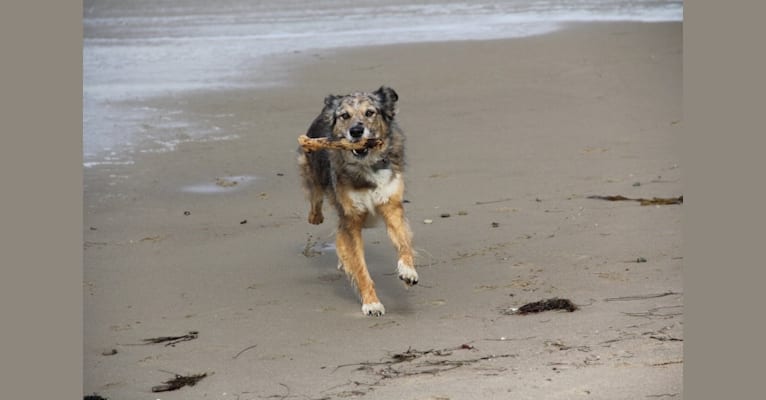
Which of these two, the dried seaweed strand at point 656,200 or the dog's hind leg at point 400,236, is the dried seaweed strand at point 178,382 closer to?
the dog's hind leg at point 400,236

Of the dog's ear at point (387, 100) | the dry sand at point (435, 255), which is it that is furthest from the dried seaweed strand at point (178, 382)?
the dog's ear at point (387, 100)

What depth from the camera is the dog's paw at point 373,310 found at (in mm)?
7152

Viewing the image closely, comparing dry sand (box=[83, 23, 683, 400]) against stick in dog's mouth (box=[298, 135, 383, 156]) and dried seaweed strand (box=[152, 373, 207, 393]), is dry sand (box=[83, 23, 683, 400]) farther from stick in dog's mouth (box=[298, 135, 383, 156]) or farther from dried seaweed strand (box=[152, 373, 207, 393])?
stick in dog's mouth (box=[298, 135, 383, 156])

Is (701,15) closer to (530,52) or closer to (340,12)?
(530,52)

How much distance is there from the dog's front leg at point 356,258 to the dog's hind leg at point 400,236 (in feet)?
0.65

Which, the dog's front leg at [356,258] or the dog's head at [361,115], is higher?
the dog's head at [361,115]

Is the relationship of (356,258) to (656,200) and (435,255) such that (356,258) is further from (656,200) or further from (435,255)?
(656,200)

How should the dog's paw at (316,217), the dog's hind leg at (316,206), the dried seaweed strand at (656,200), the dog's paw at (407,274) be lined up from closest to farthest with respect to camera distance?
1. the dog's paw at (407,274)
2. the dog's hind leg at (316,206)
3. the dog's paw at (316,217)
4. the dried seaweed strand at (656,200)

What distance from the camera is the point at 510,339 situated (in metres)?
6.27

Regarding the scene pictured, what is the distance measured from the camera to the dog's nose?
7352 millimetres

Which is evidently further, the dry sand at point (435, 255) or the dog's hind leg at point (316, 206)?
the dog's hind leg at point (316, 206)

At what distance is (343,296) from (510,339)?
169cm

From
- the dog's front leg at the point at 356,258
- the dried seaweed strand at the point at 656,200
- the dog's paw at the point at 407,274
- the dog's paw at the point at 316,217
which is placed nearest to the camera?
the dog's paw at the point at 407,274

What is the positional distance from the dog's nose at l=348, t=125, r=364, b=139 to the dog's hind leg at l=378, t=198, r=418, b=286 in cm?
46
